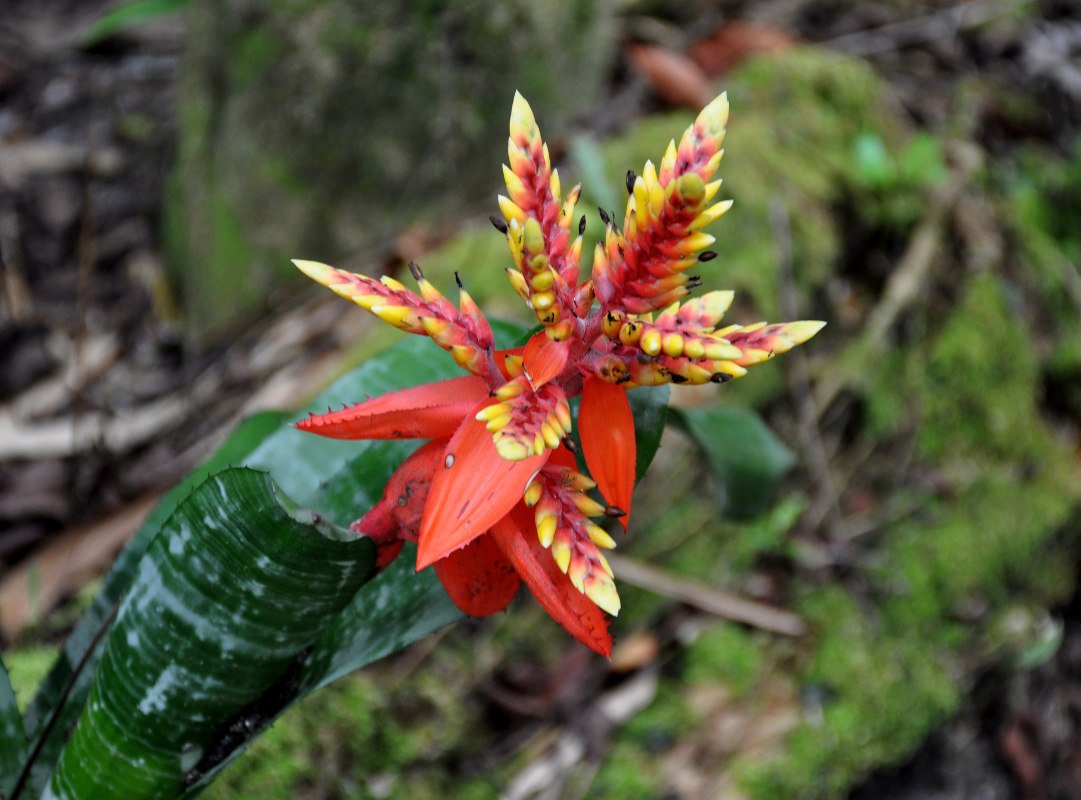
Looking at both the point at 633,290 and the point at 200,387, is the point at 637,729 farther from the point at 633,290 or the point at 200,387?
the point at 200,387

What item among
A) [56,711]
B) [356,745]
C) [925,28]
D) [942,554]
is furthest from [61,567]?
[925,28]

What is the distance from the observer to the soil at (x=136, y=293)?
170 cm

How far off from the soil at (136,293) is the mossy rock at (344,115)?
22 cm

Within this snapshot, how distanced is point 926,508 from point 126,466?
178 centimetres

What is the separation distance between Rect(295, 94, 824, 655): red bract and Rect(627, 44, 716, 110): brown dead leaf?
1.64 metres

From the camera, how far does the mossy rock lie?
179cm

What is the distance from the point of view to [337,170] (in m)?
1.93

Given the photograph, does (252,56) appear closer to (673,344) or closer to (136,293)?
(136,293)

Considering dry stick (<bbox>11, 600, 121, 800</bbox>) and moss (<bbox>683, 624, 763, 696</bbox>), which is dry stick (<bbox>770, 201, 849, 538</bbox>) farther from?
dry stick (<bbox>11, 600, 121, 800</bbox>)

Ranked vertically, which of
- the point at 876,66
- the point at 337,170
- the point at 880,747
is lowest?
the point at 880,747

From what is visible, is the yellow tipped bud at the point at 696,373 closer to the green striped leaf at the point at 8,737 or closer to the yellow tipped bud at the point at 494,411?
the yellow tipped bud at the point at 494,411

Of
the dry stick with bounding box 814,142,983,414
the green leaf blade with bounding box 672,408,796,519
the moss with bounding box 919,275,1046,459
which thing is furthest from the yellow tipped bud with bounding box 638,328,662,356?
the moss with bounding box 919,275,1046,459

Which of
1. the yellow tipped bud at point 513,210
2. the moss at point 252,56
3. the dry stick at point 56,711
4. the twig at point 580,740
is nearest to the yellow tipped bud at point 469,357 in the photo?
the yellow tipped bud at point 513,210

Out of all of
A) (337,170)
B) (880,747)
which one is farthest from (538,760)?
(337,170)
